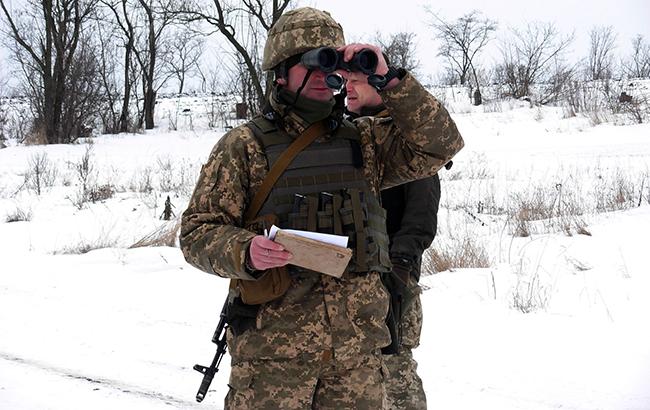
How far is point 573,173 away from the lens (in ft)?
30.0

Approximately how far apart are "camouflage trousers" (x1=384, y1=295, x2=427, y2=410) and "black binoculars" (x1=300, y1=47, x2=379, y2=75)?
1285 mm

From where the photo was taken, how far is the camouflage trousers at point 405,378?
9.01ft

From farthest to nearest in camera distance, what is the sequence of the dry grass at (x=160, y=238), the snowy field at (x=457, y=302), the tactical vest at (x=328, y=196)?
the dry grass at (x=160, y=238)
the snowy field at (x=457, y=302)
the tactical vest at (x=328, y=196)

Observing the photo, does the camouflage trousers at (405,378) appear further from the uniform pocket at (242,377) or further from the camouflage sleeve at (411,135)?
the uniform pocket at (242,377)

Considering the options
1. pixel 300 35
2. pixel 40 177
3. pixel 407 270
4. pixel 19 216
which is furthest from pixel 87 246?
pixel 300 35

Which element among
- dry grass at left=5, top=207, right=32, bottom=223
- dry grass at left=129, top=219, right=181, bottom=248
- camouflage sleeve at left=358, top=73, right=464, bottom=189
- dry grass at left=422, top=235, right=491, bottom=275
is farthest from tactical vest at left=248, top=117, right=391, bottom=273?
dry grass at left=5, top=207, right=32, bottom=223

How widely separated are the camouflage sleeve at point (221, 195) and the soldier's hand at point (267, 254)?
Answer: 0.42ft

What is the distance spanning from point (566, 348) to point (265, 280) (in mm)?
2691

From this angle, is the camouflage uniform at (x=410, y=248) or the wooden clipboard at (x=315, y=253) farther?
the camouflage uniform at (x=410, y=248)

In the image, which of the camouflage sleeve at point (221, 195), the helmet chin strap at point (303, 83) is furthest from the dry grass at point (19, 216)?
the helmet chin strap at point (303, 83)

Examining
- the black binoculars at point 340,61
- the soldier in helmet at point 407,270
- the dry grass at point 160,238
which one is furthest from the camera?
the dry grass at point 160,238

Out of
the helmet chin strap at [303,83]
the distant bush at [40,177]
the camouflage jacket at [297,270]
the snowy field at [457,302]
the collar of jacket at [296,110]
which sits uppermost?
the helmet chin strap at [303,83]

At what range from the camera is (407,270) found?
2779 mm

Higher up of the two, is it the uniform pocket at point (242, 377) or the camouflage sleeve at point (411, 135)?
the camouflage sleeve at point (411, 135)
